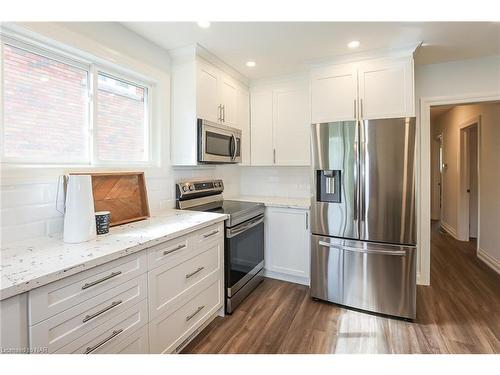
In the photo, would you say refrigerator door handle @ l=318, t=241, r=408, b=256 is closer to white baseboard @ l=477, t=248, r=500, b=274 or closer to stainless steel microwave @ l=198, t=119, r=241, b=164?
stainless steel microwave @ l=198, t=119, r=241, b=164

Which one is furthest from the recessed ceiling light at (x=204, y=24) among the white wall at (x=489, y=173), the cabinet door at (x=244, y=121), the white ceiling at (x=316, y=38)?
the white wall at (x=489, y=173)

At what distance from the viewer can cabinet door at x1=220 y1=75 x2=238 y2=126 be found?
9.15 ft

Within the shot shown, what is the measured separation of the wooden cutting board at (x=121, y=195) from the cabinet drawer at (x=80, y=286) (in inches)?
22.6

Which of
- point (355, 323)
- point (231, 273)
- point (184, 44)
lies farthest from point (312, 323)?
point (184, 44)

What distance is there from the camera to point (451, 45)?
2.35 metres

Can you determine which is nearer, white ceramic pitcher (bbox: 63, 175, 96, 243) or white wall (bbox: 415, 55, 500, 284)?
white ceramic pitcher (bbox: 63, 175, 96, 243)

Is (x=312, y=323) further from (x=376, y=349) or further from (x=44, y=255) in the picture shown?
(x=44, y=255)

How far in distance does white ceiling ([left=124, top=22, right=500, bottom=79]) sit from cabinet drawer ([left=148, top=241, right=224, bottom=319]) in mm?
1734

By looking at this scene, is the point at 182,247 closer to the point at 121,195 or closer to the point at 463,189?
the point at 121,195

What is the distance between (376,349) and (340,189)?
4.08ft

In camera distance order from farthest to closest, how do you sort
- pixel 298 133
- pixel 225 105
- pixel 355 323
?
1. pixel 298 133
2. pixel 225 105
3. pixel 355 323

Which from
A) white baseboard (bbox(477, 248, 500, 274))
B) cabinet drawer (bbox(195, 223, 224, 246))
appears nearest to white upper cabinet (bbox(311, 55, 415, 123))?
cabinet drawer (bbox(195, 223, 224, 246))

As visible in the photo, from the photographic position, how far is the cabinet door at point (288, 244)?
2.79 meters

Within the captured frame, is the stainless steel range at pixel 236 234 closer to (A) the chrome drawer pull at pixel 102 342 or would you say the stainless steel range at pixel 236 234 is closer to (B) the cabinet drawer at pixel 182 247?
(B) the cabinet drawer at pixel 182 247
